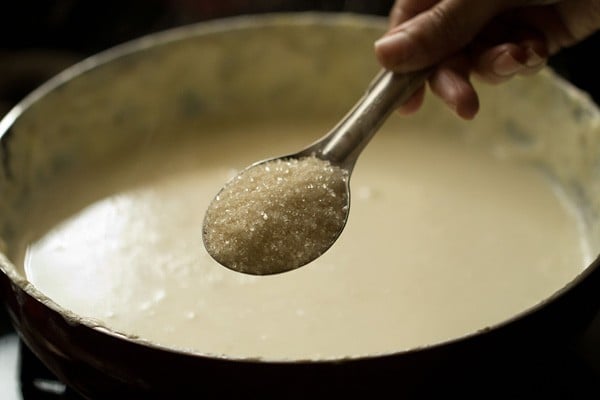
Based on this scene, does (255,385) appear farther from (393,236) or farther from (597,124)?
(597,124)

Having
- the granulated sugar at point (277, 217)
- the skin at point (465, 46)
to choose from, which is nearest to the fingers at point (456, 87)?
the skin at point (465, 46)

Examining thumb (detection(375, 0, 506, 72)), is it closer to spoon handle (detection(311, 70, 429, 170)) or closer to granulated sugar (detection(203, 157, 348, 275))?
spoon handle (detection(311, 70, 429, 170))

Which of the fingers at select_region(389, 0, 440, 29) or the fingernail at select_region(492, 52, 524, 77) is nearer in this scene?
the fingernail at select_region(492, 52, 524, 77)

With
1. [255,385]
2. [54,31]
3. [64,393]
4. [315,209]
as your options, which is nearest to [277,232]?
[315,209]

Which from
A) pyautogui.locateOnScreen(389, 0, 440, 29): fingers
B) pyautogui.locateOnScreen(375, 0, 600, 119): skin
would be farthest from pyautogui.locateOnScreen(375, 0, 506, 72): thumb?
pyautogui.locateOnScreen(389, 0, 440, 29): fingers

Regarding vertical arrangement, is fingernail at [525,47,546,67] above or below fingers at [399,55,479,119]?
above

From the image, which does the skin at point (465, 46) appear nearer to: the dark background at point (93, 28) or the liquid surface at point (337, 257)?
the liquid surface at point (337, 257)

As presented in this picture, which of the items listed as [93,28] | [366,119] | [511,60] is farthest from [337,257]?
[93,28]

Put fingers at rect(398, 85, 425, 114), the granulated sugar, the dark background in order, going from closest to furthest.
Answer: the granulated sugar → fingers at rect(398, 85, 425, 114) → the dark background
